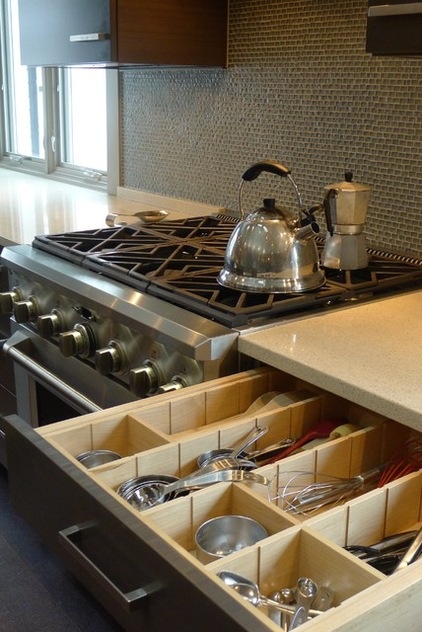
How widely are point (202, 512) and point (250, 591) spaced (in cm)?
15

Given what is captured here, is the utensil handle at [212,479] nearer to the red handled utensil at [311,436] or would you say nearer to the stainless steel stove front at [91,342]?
the red handled utensil at [311,436]

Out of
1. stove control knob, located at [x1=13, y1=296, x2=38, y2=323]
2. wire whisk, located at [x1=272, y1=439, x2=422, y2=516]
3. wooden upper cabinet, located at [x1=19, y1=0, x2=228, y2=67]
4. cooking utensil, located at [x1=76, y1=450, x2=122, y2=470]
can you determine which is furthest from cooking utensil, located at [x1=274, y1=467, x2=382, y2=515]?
wooden upper cabinet, located at [x1=19, y1=0, x2=228, y2=67]

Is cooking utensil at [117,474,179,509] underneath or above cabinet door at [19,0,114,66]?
underneath

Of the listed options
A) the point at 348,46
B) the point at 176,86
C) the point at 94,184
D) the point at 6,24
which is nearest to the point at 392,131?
the point at 348,46

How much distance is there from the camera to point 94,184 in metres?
3.11

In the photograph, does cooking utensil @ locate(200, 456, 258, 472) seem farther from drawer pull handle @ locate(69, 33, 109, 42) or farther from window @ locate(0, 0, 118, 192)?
window @ locate(0, 0, 118, 192)

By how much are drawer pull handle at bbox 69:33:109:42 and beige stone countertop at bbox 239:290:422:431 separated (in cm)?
115

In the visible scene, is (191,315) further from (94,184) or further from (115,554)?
(94,184)

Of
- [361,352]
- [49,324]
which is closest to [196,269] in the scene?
[49,324]

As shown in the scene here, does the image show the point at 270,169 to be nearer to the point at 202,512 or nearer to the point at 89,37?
the point at 202,512

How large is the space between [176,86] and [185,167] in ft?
0.88

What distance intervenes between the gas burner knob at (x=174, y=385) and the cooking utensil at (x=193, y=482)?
14.0 inches

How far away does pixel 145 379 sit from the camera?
140 cm

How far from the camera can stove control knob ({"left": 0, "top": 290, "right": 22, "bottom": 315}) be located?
1916mm
